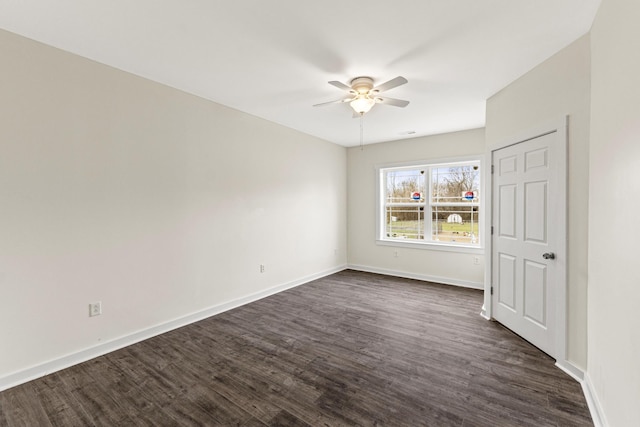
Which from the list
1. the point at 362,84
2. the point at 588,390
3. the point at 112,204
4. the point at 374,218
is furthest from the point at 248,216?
the point at 588,390

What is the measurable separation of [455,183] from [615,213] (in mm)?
3588

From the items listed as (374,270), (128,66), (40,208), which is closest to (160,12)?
(128,66)

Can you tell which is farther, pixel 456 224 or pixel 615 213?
pixel 456 224

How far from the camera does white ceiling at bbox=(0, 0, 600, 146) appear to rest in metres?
1.90

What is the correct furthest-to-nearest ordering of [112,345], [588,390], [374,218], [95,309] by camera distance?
[374,218], [112,345], [95,309], [588,390]

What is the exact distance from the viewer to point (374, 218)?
5.86 metres

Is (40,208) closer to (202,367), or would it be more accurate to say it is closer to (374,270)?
(202,367)

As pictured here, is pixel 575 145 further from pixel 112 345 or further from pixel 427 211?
pixel 112 345

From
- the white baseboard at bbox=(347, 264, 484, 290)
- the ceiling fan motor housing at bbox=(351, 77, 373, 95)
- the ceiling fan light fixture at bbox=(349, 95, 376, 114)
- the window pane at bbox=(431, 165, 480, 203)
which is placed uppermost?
the ceiling fan motor housing at bbox=(351, 77, 373, 95)

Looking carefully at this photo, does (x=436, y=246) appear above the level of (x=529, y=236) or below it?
below

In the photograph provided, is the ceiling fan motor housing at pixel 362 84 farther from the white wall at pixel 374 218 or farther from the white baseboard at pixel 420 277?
the white baseboard at pixel 420 277

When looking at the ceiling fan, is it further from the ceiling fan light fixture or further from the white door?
the white door

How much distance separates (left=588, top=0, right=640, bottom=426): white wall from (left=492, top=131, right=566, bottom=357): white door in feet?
1.33

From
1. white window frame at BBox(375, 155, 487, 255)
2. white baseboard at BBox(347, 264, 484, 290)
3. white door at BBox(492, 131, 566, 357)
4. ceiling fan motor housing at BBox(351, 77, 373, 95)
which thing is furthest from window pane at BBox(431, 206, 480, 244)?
ceiling fan motor housing at BBox(351, 77, 373, 95)
